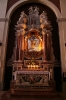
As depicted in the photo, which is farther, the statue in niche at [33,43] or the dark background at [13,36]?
the statue in niche at [33,43]

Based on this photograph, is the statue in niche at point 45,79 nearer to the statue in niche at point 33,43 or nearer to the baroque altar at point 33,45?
the baroque altar at point 33,45

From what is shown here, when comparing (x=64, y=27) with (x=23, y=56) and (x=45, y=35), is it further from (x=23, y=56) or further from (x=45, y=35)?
(x=23, y=56)

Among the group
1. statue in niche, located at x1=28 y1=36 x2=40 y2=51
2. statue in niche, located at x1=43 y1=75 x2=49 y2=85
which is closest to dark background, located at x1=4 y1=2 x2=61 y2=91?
statue in niche, located at x1=28 y1=36 x2=40 y2=51

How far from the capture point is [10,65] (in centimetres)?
775

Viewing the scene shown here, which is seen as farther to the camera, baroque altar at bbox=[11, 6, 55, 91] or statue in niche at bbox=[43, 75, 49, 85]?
baroque altar at bbox=[11, 6, 55, 91]

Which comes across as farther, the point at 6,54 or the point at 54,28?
the point at 54,28

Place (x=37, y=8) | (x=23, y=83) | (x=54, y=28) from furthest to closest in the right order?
1. (x=37, y=8)
2. (x=54, y=28)
3. (x=23, y=83)

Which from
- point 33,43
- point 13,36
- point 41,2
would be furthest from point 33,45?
point 41,2

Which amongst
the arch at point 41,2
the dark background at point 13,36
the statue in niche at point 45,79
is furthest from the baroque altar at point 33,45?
the arch at point 41,2

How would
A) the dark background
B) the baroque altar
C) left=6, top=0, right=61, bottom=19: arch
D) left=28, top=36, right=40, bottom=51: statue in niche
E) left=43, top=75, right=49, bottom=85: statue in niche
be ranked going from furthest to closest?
left=6, top=0, right=61, bottom=19: arch, left=28, top=36, right=40, bottom=51: statue in niche, the dark background, the baroque altar, left=43, top=75, right=49, bottom=85: statue in niche

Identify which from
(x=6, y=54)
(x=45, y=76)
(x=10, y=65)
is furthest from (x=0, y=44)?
(x=45, y=76)

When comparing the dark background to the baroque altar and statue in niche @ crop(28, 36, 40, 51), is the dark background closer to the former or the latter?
the baroque altar

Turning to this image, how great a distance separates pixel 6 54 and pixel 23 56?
→ 1.17 meters

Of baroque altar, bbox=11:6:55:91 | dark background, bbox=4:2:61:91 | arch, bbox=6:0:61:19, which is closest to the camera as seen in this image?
baroque altar, bbox=11:6:55:91
